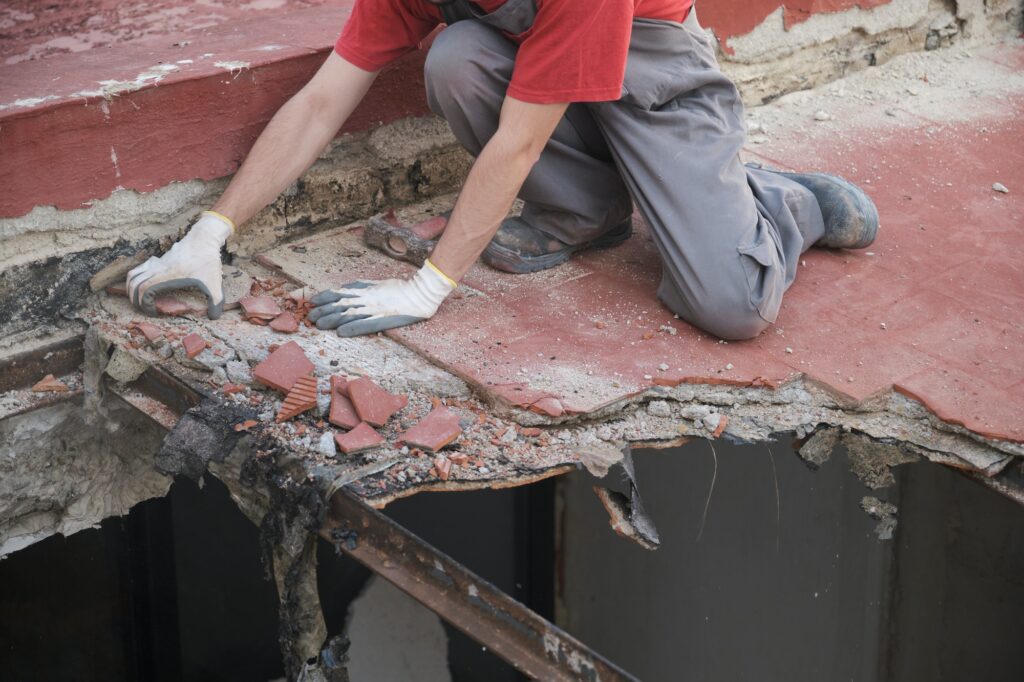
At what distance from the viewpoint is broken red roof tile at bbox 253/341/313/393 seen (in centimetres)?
227

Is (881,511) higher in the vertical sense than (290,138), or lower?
lower

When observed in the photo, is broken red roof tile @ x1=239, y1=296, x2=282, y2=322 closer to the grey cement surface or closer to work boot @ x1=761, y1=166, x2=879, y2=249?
work boot @ x1=761, y1=166, x2=879, y2=249

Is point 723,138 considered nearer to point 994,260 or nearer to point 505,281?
point 505,281

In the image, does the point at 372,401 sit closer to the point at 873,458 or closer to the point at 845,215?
the point at 873,458

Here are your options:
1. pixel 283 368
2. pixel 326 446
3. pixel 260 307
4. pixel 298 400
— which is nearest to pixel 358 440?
pixel 326 446

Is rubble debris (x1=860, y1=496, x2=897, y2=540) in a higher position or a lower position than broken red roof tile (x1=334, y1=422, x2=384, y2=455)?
lower

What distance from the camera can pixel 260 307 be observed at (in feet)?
8.57

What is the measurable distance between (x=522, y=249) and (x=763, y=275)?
0.63m

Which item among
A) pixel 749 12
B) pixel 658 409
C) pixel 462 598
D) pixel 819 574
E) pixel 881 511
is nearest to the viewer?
pixel 462 598

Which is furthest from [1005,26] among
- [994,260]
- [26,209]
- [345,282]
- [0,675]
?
[0,675]

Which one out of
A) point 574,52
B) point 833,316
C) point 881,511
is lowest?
point 881,511

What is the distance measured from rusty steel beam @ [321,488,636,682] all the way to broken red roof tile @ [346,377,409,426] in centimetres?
21

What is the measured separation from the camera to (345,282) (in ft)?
9.10

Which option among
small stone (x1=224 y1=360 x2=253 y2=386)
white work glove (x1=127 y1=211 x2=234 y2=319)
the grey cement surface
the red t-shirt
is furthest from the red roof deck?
the grey cement surface
